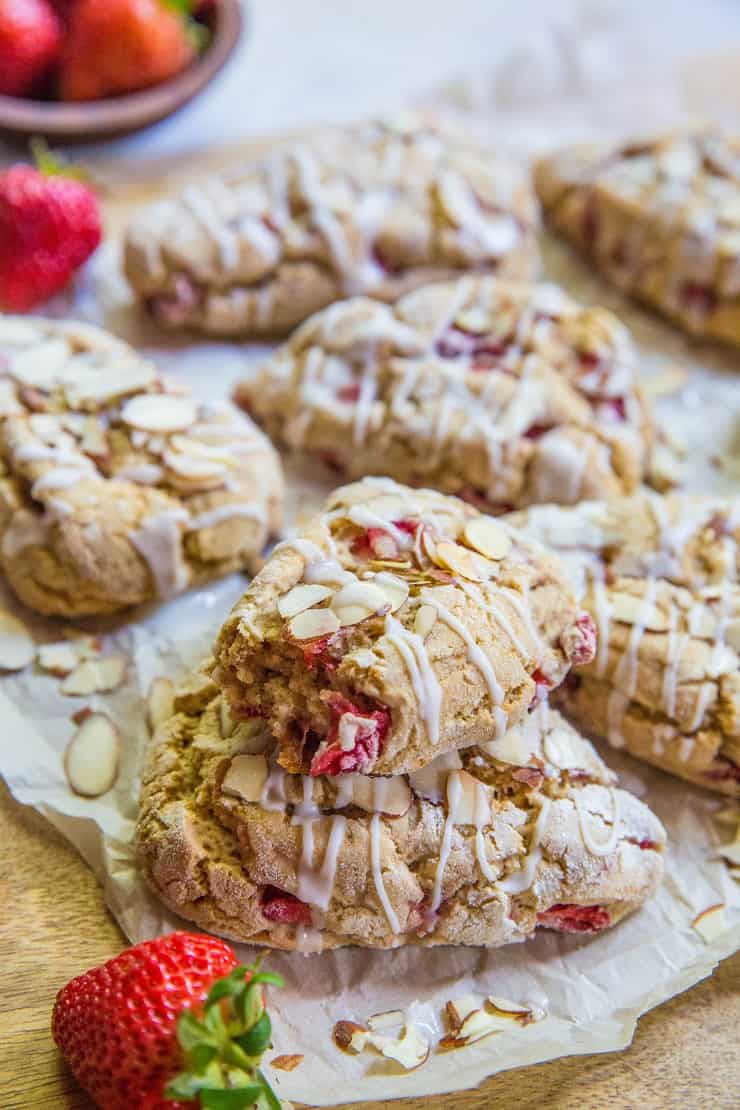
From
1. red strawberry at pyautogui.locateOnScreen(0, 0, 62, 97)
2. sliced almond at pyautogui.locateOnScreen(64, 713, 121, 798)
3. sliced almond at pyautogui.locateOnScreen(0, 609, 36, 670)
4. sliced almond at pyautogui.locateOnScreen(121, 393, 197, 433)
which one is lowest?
sliced almond at pyautogui.locateOnScreen(64, 713, 121, 798)

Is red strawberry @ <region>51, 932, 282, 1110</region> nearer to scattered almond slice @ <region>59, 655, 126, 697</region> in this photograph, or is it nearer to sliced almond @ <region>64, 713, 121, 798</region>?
sliced almond @ <region>64, 713, 121, 798</region>

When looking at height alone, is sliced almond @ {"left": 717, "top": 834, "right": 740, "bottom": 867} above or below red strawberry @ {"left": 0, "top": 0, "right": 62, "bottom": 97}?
below

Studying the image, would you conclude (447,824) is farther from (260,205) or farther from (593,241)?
(593,241)

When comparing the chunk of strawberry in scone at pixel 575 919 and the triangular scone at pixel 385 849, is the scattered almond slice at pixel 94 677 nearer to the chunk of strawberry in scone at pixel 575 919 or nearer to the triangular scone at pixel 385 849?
the triangular scone at pixel 385 849

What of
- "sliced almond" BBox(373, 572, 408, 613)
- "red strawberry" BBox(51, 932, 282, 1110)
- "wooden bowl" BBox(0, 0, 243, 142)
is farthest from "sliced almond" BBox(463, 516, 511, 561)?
"wooden bowl" BBox(0, 0, 243, 142)

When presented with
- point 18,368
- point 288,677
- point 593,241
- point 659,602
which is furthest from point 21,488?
point 593,241

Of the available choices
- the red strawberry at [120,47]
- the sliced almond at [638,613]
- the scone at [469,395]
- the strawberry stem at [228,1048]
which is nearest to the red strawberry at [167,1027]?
the strawberry stem at [228,1048]
